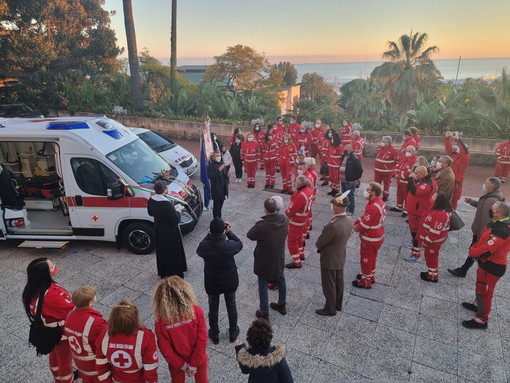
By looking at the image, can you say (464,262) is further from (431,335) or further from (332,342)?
(332,342)

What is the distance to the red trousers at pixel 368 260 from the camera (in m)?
5.48

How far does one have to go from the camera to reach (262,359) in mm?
2766

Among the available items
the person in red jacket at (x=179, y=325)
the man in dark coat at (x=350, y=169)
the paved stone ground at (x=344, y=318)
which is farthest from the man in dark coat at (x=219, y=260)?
the man in dark coat at (x=350, y=169)

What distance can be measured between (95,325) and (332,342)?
3.02 metres

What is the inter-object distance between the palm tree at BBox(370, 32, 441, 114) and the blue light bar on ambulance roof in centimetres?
2411

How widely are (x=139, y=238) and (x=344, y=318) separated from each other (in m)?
4.06

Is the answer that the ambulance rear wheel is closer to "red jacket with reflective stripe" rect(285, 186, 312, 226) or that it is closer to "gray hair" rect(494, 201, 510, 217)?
"red jacket with reflective stripe" rect(285, 186, 312, 226)

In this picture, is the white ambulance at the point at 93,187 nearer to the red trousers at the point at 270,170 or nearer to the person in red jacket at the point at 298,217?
the person in red jacket at the point at 298,217

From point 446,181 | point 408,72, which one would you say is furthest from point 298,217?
point 408,72

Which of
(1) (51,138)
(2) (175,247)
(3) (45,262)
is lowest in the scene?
(2) (175,247)

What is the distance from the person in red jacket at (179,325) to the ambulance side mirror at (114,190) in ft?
12.0

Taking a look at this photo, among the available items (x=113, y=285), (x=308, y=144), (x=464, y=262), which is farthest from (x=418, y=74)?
(x=113, y=285)

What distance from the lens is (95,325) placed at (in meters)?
3.13

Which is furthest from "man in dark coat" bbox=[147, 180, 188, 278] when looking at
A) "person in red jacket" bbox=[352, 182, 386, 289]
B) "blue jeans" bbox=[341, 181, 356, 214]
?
"blue jeans" bbox=[341, 181, 356, 214]
